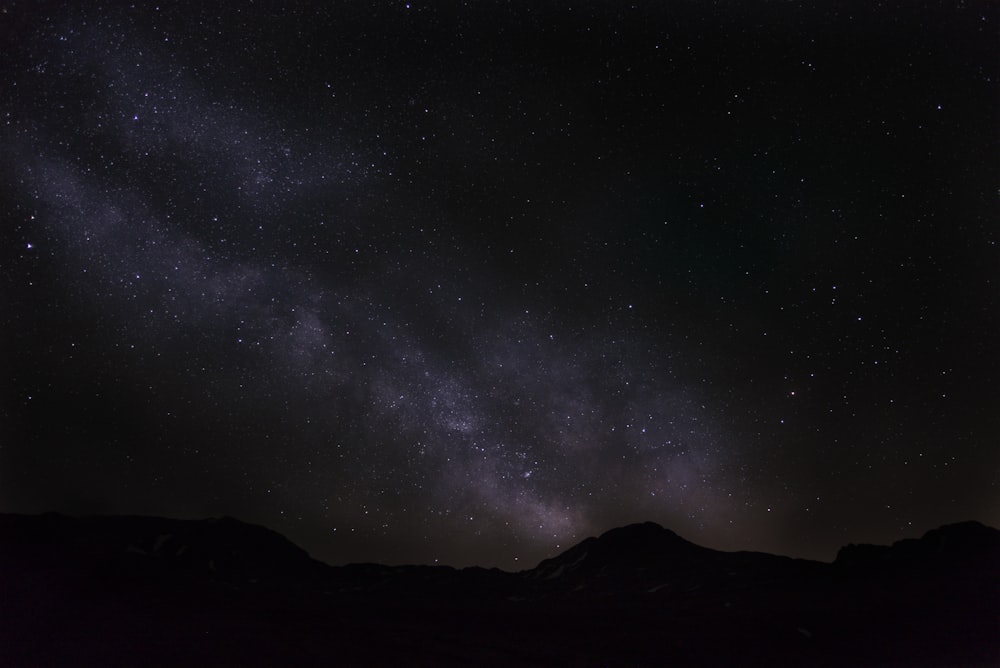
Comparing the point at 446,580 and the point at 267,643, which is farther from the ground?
the point at 446,580

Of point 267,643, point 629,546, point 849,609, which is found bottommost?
point 267,643

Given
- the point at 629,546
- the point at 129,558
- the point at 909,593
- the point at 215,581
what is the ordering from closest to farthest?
the point at 909,593
the point at 129,558
the point at 215,581
the point at 629,546

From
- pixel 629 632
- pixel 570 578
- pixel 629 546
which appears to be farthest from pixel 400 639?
pixel 629 546

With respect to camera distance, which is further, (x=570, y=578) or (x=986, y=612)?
(x=570, y=578)

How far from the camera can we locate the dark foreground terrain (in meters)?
44.1

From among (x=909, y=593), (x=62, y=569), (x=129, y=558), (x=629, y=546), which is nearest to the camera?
(x=909, y=593)

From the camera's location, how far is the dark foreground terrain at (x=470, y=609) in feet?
145

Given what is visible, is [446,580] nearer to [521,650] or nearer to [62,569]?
[62,569]

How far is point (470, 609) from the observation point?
67.7 metres

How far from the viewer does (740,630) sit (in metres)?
53.5

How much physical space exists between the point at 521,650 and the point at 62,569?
54302 mm

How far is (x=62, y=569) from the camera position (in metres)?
71.8

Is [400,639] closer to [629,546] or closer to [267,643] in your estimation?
[267,643]

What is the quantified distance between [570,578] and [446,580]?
23895mm
